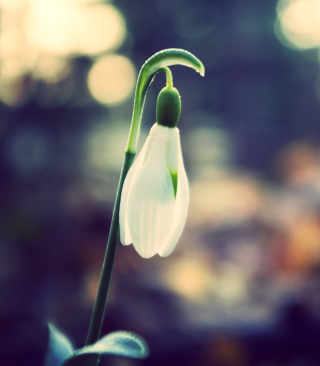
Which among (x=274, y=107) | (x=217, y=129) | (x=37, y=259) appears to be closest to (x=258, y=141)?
(x=217, y=129)

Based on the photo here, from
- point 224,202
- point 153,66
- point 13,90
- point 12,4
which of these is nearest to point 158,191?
point 153,66

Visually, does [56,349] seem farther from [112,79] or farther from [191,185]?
[112,79]

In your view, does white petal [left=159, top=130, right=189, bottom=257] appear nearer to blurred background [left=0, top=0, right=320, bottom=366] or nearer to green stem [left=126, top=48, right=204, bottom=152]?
green stem [left=126, top=48, right=204, bottom=152]

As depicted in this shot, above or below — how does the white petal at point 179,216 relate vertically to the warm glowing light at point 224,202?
below

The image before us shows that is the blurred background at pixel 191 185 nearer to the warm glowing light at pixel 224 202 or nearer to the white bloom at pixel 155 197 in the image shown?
the warm glowing light at pixel 224 202

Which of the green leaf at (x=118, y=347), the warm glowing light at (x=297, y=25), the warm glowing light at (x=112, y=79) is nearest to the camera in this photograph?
the green leaf at (x=118, y=347)

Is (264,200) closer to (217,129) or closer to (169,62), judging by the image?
(169,62)

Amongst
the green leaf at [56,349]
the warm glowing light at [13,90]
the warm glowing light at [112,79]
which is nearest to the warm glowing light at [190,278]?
the green leaf at [56,349]
